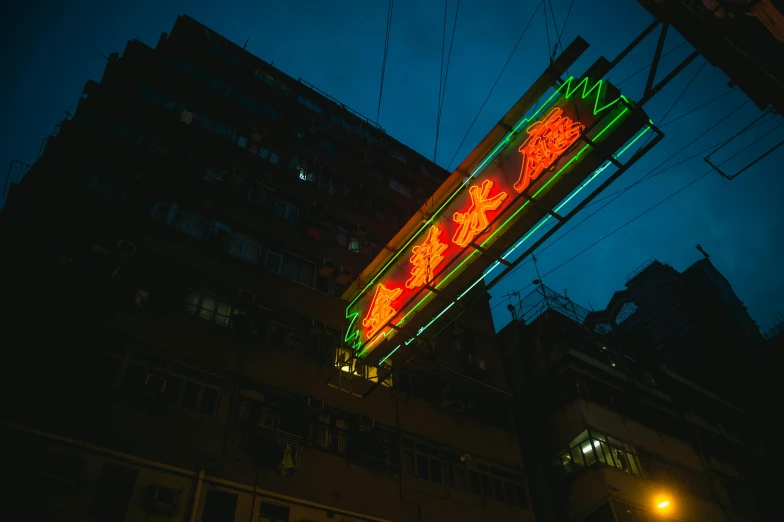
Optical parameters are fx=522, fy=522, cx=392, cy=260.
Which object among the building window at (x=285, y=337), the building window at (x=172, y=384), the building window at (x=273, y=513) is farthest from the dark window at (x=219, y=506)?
the building window at (x=285, y=337)

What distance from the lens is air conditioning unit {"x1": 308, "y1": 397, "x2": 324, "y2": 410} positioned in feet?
42.2

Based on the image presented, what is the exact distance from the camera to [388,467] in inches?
526

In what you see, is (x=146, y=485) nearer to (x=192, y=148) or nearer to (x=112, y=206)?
(x=112, y=206)

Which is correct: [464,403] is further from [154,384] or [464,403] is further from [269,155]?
[269,155]

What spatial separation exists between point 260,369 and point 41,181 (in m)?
7.18

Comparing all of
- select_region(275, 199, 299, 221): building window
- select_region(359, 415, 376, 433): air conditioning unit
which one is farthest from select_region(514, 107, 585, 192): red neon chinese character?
select_region(275, 199, 299, 221): building window

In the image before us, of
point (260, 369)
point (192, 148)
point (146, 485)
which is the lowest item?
point (146, 485)

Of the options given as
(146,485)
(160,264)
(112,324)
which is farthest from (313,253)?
(146,485)

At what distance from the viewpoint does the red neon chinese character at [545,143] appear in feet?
24.9

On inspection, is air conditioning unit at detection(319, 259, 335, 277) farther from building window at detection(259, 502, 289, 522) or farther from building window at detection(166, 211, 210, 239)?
building window at detection(259, 502, 289, 522)

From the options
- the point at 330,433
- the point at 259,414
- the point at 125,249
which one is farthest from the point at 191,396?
the point at 125,249

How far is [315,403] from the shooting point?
42.6 feet

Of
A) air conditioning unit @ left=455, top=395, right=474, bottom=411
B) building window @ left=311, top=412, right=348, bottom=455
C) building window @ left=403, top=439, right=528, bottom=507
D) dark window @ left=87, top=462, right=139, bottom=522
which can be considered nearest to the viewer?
dark window @ left=87, top=462, right=139, bottom=522

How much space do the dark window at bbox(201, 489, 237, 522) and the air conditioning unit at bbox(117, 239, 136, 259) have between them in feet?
19.1
